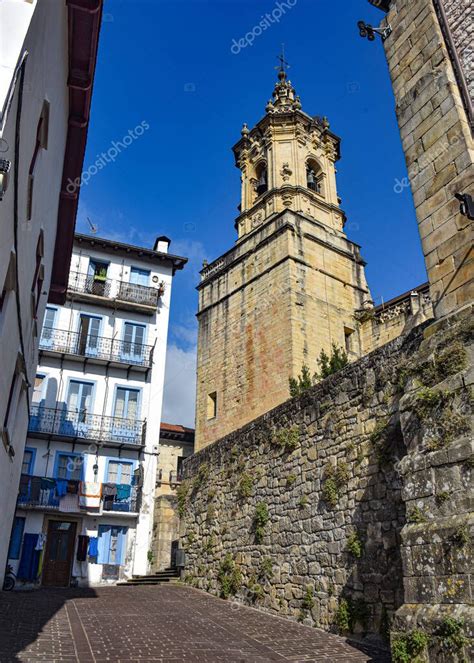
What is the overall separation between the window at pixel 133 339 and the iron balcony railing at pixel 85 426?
2.63m

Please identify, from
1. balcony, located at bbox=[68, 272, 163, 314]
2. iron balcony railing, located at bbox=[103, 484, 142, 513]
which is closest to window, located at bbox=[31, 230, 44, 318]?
iron balcony railing, located at bbox=[103, 484, 142, 513]

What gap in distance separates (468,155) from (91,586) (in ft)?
51.3

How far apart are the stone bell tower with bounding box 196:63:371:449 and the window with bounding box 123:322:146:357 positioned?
3.78m

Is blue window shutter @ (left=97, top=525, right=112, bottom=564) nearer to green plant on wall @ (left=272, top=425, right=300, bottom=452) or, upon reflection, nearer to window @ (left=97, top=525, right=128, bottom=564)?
window @ (left=97, top=525, right=128, bottom=564)

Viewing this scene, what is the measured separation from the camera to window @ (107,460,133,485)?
1822 cm

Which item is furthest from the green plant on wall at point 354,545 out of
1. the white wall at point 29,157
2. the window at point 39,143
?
the window at point 39,143

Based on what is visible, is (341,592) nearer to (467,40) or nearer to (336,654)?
(336,654)

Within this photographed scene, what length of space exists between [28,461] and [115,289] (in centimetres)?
720

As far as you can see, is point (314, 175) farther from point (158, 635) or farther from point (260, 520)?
point (158, 635)

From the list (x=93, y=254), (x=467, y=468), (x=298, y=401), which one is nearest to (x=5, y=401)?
(x=298, y=401)

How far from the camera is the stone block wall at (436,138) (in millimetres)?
5773

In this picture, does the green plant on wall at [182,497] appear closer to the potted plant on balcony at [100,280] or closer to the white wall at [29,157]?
the white wall at [29,157]

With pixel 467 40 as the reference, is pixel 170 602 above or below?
below

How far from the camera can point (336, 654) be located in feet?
20.4
